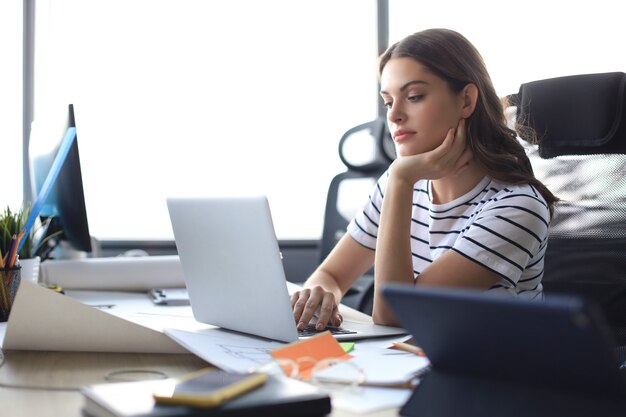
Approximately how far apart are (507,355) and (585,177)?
3.20 feet

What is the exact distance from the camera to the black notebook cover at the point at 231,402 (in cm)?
69

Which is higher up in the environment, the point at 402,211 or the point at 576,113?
the point at 576,113

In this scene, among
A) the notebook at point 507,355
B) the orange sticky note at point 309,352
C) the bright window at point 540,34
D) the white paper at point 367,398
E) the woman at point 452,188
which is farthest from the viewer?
the bright window at point 540,34

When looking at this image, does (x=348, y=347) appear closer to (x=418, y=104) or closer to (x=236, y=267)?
(x=236, y=267)

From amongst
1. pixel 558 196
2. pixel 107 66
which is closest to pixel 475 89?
pixel 558 196

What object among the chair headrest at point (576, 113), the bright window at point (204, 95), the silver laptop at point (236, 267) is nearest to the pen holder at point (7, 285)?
the silver laptop at point (236, 267)

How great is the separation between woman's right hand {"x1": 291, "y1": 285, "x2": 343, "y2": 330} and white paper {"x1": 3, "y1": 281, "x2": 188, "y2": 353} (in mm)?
237

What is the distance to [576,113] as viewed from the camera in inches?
61.5

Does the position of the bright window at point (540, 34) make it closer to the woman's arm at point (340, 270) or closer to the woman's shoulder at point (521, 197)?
the woman's arm at point (340, 270)

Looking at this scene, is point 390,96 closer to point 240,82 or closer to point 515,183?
point 515,183

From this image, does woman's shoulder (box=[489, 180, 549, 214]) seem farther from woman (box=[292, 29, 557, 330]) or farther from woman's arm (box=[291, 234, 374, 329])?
woman's arm (box=[291, 234, 374, 329])

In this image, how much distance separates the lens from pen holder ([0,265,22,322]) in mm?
1412

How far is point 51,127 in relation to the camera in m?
1.86

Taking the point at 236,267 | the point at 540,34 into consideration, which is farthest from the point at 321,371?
the point at 540,34
